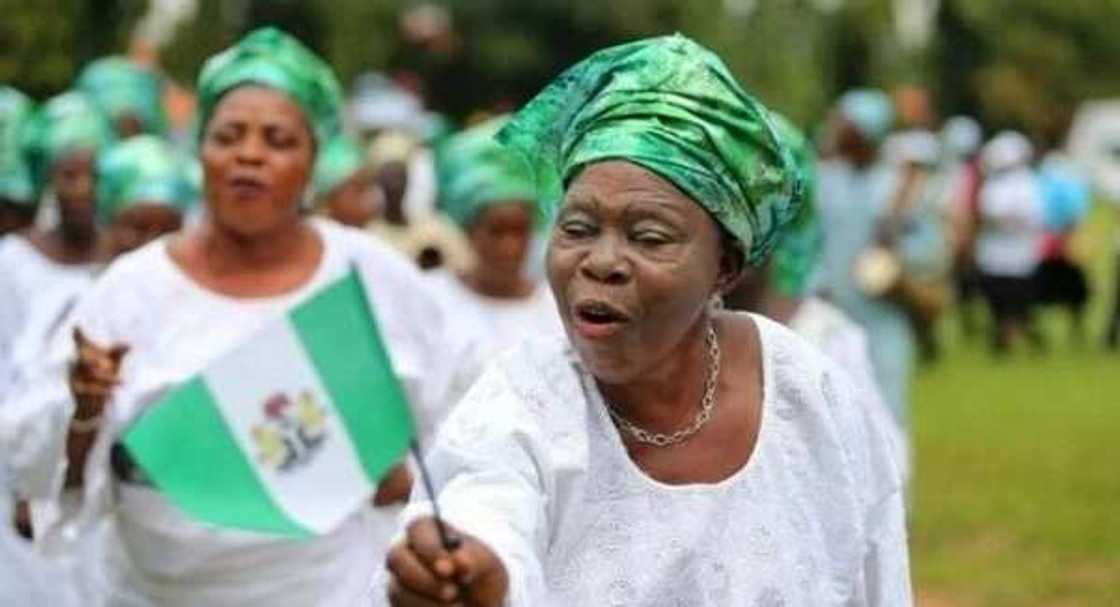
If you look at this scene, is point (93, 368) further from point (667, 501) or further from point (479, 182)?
point (479, 182)

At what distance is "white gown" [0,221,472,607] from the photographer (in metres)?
6.83

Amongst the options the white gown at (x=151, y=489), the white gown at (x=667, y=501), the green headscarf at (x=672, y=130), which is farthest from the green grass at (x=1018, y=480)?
the green headscarf at (x=672, y=130)

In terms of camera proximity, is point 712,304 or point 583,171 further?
point 712,304

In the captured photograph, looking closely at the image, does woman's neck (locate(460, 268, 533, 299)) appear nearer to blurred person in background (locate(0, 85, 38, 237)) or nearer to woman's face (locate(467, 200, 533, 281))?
woman's face (locate(467, 200, 533, 281))

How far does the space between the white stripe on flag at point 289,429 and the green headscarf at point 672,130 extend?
2.05 metres

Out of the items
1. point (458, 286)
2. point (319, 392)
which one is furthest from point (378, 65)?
point (319, 392)

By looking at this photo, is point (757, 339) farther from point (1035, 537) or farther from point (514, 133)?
point (1035, 537)

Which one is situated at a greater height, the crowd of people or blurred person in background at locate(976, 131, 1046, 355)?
the crowd of people

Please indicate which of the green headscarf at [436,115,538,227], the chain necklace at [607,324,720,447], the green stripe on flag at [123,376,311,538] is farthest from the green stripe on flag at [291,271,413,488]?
the green headscarf at [436,115,538,227]

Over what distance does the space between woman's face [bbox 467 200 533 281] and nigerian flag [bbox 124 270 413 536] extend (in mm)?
2331

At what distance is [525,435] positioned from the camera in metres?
4.40

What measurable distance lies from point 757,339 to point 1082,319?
22445 mm

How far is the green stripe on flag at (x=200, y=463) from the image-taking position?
6.56 metres

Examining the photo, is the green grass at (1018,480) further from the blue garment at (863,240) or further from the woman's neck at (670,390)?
the woman's neck at (670,390)
